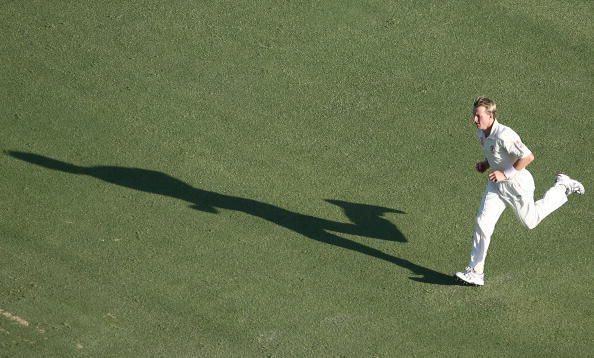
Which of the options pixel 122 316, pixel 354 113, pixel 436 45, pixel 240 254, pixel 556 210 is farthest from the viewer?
pixel 436 45

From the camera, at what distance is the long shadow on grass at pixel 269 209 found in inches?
456

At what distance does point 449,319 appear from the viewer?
10.6 meters

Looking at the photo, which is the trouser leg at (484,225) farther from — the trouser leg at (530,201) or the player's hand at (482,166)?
the player's hand at (482,166)

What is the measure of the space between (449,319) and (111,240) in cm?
389

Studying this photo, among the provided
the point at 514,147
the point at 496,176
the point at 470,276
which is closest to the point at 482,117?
the point at 514,147

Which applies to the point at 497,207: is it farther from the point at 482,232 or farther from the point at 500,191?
the point at 482,232

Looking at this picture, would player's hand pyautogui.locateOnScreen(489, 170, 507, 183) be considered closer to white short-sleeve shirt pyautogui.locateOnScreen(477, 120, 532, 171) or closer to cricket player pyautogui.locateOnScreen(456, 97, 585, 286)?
cricket player pyautogui.locateOnScreen(456, 97, 585, 286)

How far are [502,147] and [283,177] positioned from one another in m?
2.96

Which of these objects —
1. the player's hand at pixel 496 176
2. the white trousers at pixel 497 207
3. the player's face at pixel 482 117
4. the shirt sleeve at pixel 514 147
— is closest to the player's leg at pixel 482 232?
the white trousers at pixel 497 207

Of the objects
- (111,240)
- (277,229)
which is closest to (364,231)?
(277,229)

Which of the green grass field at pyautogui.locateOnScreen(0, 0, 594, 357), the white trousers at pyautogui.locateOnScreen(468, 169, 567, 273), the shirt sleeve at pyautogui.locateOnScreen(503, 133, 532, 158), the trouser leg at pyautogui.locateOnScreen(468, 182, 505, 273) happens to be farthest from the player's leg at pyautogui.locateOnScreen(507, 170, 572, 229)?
the green grass field at pyautogui.locateOnScreen(0, 0, 594, 357)

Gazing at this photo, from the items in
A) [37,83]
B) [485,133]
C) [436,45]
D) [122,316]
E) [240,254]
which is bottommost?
[122,316]

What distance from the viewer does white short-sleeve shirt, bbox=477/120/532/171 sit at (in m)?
10.5

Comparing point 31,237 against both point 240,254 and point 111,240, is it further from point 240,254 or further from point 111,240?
point 240,254
